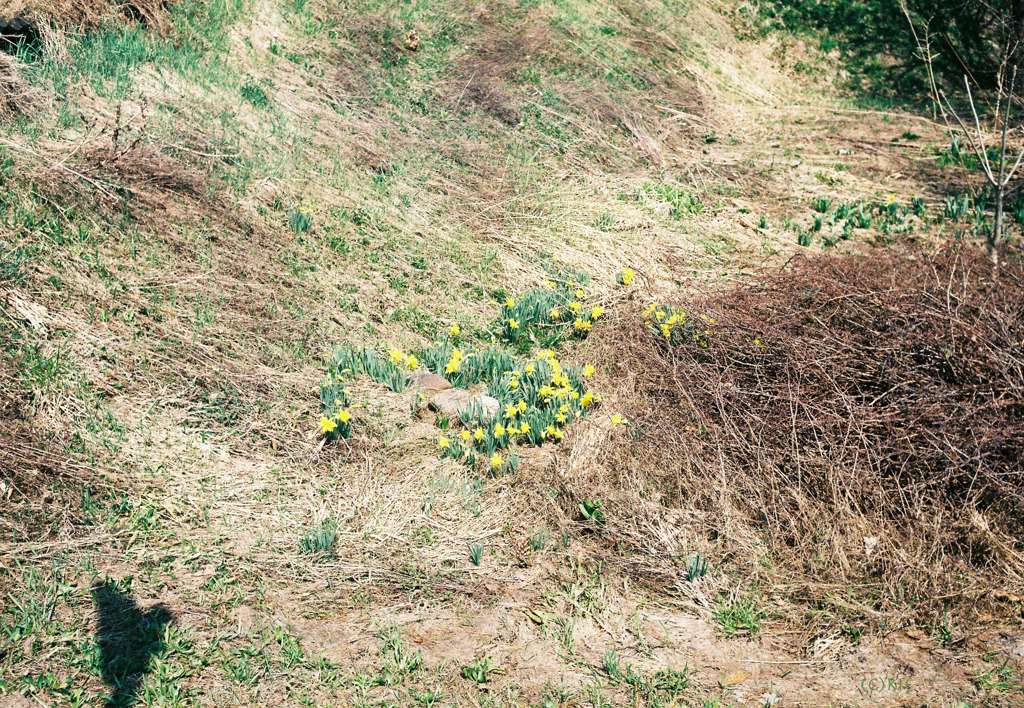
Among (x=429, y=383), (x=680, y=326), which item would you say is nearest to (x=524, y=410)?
(x=429, y=383)

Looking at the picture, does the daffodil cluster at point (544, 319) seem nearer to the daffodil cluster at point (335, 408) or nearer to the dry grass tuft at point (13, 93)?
the daffodil cluster at point (335, 408)

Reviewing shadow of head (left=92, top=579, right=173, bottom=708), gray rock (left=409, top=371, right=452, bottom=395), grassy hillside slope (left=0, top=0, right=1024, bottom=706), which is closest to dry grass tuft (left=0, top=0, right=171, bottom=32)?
grassy hillside slope (left=0, top=0, right=1024, bottom=706)

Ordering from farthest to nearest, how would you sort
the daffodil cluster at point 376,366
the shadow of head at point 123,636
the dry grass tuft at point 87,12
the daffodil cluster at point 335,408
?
the dry grass tuft at point 87,12
the daffodil cluster at point 376,366
the daffodil cluster at point 335,408
the shadow of head at point 123,636

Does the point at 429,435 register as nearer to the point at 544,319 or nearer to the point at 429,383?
the point at 429,383

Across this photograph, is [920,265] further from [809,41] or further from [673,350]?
[809,41]

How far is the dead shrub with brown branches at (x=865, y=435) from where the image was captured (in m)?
3.78

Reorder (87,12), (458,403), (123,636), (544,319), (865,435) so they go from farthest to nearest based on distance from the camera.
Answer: (87,12) < (544,319) < (458,403) < (865,435) < (123,636)

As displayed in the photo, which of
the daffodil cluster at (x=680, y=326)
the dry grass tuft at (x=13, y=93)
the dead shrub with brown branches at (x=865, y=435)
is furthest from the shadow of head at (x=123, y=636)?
the dry grass tuft at (x=13, y=93)

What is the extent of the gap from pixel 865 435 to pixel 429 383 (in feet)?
8.76

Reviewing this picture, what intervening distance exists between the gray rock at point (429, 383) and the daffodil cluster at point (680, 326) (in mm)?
1481

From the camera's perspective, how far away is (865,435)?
13.6 ft

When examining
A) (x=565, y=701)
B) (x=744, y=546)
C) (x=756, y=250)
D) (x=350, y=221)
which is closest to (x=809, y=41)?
(x=756, y=250)

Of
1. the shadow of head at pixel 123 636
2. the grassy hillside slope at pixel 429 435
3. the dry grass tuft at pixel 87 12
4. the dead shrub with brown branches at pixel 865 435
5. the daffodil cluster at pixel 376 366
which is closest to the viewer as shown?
the shadow of head at pixel 123 636

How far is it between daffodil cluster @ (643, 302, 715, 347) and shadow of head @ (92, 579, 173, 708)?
11.3ft
